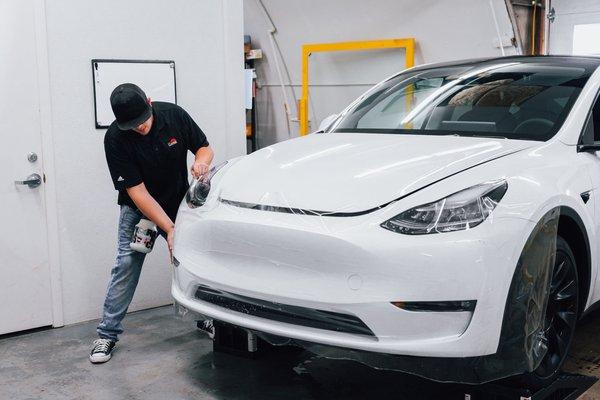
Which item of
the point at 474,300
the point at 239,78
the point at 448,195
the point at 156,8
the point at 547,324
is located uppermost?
the point at 156,8

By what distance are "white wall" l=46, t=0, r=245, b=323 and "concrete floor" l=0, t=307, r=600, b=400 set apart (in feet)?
1.64

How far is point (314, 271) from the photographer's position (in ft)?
7.20

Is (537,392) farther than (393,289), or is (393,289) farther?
(537,392)

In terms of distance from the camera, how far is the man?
3.09 m

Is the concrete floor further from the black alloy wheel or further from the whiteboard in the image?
the whiteboard

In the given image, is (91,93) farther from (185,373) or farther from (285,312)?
(285,312)

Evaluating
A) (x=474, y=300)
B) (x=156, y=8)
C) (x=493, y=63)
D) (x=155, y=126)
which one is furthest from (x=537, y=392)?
(x=156, y=8)

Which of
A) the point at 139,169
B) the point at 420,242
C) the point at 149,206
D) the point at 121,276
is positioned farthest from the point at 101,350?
the point at 420,242

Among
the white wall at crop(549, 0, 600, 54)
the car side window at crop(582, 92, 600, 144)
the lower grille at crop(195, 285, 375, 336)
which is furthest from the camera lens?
the white wall at crop(549, 0, 600, 54)

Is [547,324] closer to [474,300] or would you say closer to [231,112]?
[474,300]

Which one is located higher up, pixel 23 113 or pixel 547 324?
pixel 23 113

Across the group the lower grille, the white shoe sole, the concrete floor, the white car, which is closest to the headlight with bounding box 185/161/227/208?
the white car

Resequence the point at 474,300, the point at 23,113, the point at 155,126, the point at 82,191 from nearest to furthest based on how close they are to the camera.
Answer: the point at 474,300 → the point at 155,126 → the point at 23,113 → the point at 82,191

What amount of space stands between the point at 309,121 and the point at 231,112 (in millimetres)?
3046
